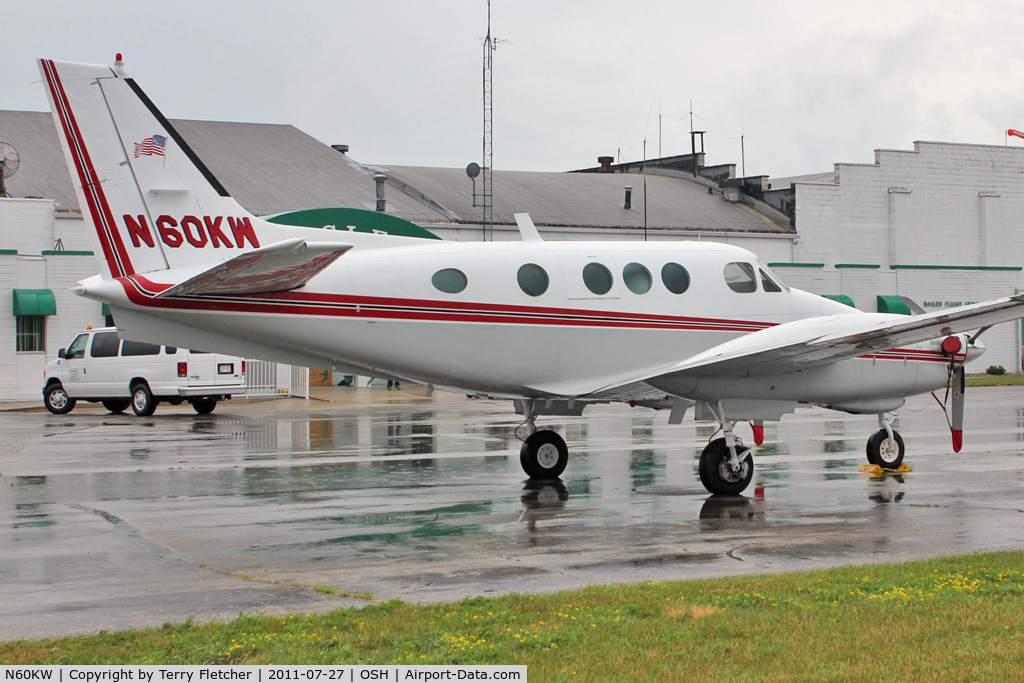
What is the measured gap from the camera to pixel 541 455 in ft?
52.6

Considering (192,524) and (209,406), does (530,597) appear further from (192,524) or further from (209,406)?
(209,406)

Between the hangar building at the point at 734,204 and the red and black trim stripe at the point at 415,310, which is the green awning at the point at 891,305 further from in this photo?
the red and black trim stripe at the point at 415,310

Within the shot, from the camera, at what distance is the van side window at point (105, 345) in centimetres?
3122

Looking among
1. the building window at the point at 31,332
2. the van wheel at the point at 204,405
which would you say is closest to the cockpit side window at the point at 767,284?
the van wheel at the point at 204,405

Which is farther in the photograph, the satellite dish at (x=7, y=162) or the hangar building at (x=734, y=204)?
the hangar building at (x=734, y=204)

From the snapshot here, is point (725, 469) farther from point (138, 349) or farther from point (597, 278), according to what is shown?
point (138, 349)

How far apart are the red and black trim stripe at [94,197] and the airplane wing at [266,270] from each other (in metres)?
0.87

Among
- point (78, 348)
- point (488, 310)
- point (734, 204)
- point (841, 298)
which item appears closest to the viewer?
point (488, 310)

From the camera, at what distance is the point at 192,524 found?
1234 cm

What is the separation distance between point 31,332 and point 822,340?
31320 millimetres

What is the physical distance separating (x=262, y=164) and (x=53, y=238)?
39.2 ft

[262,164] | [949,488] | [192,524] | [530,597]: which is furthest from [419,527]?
[262,164]

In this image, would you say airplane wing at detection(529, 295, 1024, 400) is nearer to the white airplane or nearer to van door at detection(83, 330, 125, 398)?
the white airplane

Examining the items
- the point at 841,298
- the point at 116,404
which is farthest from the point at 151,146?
the point at 841,298
